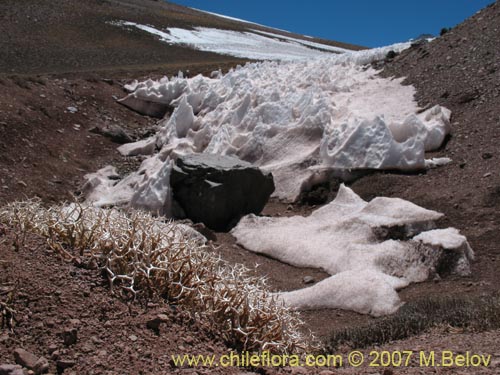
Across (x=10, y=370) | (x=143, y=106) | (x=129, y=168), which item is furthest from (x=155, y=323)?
(x=143, y=106)

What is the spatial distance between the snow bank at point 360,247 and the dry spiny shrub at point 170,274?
7.32 feet

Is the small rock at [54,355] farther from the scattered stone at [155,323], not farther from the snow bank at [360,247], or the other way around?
the snow bank at [360,247]

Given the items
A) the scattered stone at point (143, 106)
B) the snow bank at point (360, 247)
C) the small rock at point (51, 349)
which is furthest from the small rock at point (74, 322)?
the scattered stone at point (143, 106)

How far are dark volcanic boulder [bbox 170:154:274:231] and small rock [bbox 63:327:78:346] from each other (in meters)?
6.55

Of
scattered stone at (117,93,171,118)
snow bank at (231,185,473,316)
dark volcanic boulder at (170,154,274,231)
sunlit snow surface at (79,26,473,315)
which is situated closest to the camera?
snow bank at (231,185,473,316)

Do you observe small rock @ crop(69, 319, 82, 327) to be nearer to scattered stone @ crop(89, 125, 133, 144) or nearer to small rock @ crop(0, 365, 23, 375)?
small rock @ crop(0, 365, 23, 375)

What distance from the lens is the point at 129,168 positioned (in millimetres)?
13820

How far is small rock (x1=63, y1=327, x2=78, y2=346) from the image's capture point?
304 centimetres

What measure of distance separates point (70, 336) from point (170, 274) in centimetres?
79

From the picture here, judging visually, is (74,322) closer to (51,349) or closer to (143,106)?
(51,349)

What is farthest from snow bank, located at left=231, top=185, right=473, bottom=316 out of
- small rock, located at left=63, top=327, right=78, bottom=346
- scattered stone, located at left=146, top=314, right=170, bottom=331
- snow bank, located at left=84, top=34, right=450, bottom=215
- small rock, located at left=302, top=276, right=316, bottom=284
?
small rock, located at left=63, top=327, right=78, bottom=346

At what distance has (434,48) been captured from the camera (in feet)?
51.4

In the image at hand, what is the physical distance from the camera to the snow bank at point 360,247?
6.37 meters

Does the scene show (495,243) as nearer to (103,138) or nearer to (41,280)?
(41,280)
